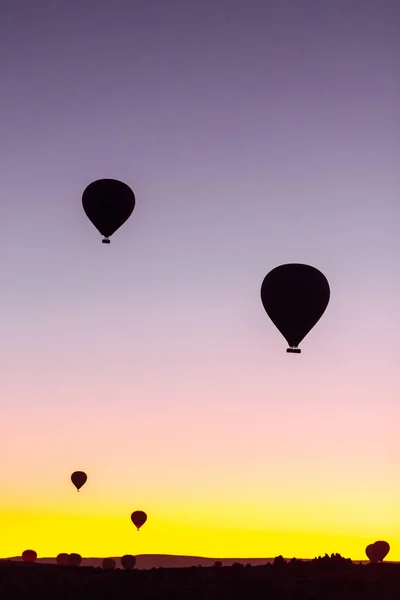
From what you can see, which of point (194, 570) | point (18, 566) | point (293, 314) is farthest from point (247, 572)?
point (293, 314)

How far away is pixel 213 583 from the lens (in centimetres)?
3033

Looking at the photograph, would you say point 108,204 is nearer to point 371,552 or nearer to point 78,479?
point 78,479

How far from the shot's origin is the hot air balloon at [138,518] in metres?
80.8

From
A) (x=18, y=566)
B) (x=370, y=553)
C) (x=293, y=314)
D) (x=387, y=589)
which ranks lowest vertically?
(x=387, y=589)

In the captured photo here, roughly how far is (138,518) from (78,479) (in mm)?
7637

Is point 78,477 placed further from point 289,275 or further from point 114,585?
point 114,585

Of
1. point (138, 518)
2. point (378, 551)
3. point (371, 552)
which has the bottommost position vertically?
point (378, 551)

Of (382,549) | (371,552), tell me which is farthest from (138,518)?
(382,549)

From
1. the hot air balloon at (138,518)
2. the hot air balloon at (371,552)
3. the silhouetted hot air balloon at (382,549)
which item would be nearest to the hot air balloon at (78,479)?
the hot air balloon at (138,518)

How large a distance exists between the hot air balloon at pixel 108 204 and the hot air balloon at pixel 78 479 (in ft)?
84.2

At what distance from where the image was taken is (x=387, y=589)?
29.7 m

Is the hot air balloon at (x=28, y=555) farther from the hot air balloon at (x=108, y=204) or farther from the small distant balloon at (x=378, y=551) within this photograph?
the hot air balloon at (x=108, y=204)

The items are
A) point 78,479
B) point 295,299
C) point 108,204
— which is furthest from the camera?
point 78,479

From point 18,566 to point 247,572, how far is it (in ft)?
24.6
